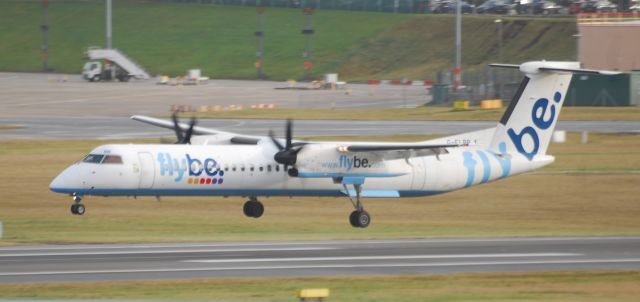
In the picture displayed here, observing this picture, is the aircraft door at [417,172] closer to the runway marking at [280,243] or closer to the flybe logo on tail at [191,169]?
the runway marking at [280,243]

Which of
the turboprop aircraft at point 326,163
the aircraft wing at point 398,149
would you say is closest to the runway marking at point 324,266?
the aircraft wing at point 398,149

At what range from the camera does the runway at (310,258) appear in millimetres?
31453

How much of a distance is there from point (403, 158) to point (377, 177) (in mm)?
1218

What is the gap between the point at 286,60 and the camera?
477 feet

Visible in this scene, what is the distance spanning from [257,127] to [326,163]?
129 ft

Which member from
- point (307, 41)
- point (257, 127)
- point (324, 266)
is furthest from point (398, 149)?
point (307, 41)

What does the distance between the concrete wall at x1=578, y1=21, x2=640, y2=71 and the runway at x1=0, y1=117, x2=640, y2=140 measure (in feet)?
71.0

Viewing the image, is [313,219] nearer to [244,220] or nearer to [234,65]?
[244,220]

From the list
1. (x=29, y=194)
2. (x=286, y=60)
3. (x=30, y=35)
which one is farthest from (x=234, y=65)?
(x=29, y=194)

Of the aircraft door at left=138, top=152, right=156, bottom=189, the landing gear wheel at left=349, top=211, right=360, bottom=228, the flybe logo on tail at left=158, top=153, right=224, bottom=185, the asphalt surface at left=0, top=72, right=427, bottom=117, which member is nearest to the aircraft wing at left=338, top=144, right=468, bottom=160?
the landing gear wheel at left=349, top=211, right=360, bottom=228

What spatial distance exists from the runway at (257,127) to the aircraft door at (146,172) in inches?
1336

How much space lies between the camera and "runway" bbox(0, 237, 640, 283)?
31.5 m

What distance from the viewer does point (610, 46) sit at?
341 feet

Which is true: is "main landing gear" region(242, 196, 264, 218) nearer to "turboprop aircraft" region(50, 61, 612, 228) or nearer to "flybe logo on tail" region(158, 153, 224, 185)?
"turboprop aircraft" region(50, 61, 612, 228)
